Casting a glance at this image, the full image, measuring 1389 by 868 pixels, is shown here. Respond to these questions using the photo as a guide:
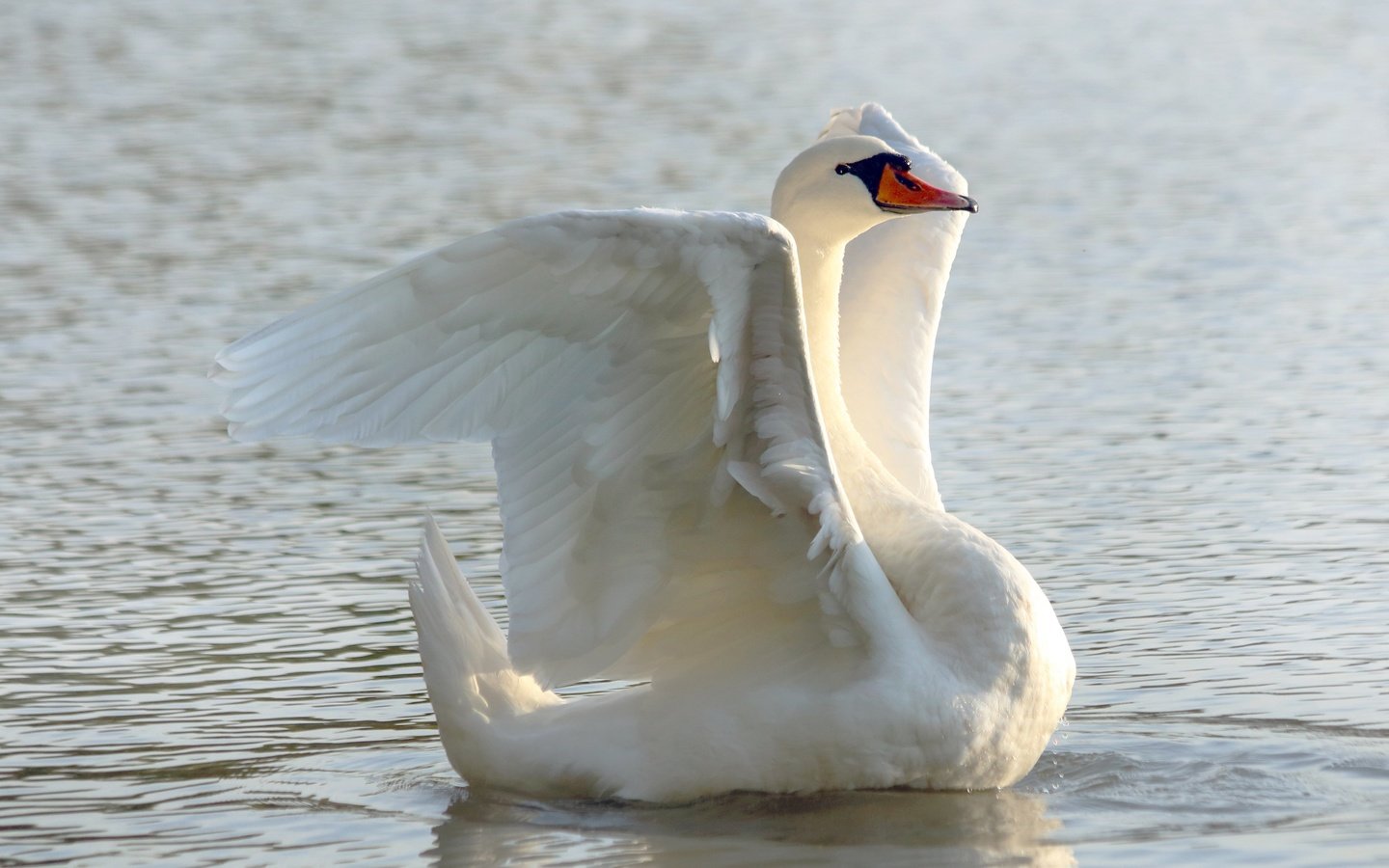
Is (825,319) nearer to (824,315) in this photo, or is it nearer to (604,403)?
(824,315)

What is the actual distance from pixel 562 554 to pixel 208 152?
1367 centimetres

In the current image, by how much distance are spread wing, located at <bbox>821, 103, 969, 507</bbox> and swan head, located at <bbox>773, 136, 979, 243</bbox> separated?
924 mm

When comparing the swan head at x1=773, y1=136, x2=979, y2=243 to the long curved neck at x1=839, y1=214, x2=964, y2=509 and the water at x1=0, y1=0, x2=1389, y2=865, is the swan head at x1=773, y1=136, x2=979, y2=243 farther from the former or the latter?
the water at x1=0, y1=0, x2=1389, y2=865

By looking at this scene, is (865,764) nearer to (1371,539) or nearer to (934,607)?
(934,607)

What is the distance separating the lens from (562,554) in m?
6.25

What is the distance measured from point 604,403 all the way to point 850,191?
1.24 meters

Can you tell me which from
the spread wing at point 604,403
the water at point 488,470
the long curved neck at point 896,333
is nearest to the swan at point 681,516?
the spread wing at point 604,403

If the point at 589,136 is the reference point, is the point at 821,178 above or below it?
above

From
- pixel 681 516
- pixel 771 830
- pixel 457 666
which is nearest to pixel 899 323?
pixel 681 516

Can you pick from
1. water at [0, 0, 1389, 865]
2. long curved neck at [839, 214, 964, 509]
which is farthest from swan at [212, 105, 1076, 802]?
long curved neck at [839, 214, 964, 509]

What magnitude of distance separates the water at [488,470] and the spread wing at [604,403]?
665 mm

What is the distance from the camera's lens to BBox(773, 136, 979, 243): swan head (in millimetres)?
6801

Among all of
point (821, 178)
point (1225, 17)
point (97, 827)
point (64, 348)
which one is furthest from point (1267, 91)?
point (97, 827)

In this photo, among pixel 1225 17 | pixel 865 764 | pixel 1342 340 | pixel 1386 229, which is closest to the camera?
pixel 865 764
